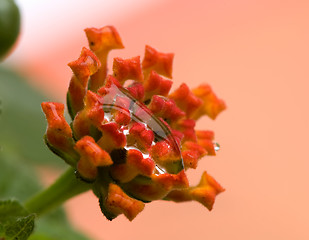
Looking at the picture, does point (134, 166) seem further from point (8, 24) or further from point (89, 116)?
point (8, 24)

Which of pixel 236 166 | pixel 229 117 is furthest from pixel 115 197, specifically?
pixel 229 117

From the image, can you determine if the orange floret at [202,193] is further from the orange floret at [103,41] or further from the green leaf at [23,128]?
the green leaf at [23,128]

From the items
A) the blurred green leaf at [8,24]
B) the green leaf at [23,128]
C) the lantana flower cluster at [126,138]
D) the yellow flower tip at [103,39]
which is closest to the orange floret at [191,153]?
the lantana flower cluster at [126,138]

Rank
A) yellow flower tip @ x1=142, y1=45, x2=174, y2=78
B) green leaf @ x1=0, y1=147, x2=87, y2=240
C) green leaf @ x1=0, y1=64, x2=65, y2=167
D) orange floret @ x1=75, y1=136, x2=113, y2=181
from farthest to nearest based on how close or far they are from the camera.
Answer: green leaf @ x1=0, y1=64, x2=65, y2=167, green leaf @ x1=0, y1=147, x2=87, y2=240, yellow flower tip @ x1=142, y1=45, x2=174, y2=78, orange floret @ x1=75, y1=136, x2=113, y2=181

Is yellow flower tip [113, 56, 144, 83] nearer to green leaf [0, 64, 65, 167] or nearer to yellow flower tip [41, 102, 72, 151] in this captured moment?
yellow flower tip [41, 102, 72, 151]

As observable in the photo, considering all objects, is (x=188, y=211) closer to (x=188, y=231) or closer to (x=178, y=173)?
A: (x=188, y=231)

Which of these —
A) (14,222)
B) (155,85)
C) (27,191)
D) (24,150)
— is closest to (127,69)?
(155,85)

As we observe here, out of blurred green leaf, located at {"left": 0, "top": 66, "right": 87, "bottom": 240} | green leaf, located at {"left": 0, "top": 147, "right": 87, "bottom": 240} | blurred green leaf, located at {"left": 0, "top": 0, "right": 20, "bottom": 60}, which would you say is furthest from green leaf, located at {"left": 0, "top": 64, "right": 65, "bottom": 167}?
blurred green leaf, located at {"left": 0, "top": 0, "right": 20, "bottom": 60}
